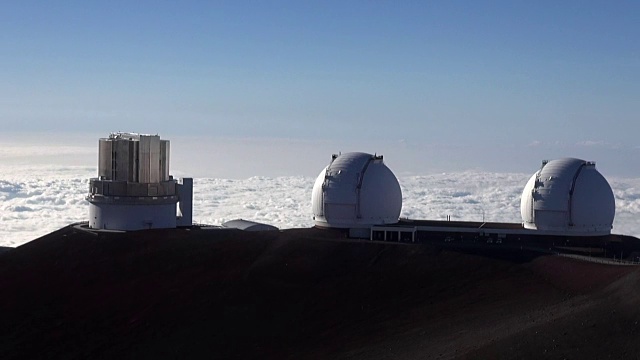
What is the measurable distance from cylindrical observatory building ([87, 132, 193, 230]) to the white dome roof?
31.0 feet

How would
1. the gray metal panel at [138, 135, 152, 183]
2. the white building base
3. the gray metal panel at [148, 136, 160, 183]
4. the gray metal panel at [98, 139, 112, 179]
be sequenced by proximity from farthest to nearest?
1. the gray metal panel at [98, 139, 112, 179]
2. the gray metal panel at [148, 136, 160, 183]
3. the gray metal panel at [138, 135, 152, 183]
4. the white building base

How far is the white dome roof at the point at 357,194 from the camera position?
187 feet

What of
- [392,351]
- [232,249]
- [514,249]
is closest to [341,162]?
[232,249]

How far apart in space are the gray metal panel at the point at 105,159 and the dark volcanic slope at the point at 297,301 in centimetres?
468

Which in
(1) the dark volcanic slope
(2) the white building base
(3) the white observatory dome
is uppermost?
(3) the white observatory dome

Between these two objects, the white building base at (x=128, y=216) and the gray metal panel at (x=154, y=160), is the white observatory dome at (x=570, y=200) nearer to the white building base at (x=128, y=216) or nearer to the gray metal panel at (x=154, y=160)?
the white building base at (x=128, y=216)

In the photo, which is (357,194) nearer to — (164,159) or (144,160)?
(164,159)

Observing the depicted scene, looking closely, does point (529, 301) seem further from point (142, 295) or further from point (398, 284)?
point (142, 295)

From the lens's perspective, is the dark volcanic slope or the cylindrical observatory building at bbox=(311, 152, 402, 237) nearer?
the dark volcanic slope

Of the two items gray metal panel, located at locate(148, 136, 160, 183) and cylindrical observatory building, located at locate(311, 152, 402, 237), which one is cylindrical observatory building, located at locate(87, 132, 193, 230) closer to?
gray metal panel, located at locate(148, 136, 160, 183)

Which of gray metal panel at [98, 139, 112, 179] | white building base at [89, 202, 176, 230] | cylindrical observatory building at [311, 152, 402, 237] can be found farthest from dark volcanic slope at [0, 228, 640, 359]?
gray metal panel at [98, 139, 112, 179]

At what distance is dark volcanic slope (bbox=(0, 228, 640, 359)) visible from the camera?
3572 cm

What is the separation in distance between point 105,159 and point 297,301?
19.4m

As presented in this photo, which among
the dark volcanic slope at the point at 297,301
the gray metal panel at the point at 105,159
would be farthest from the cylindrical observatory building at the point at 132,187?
the dark volcanic slope at the point at 297,301
